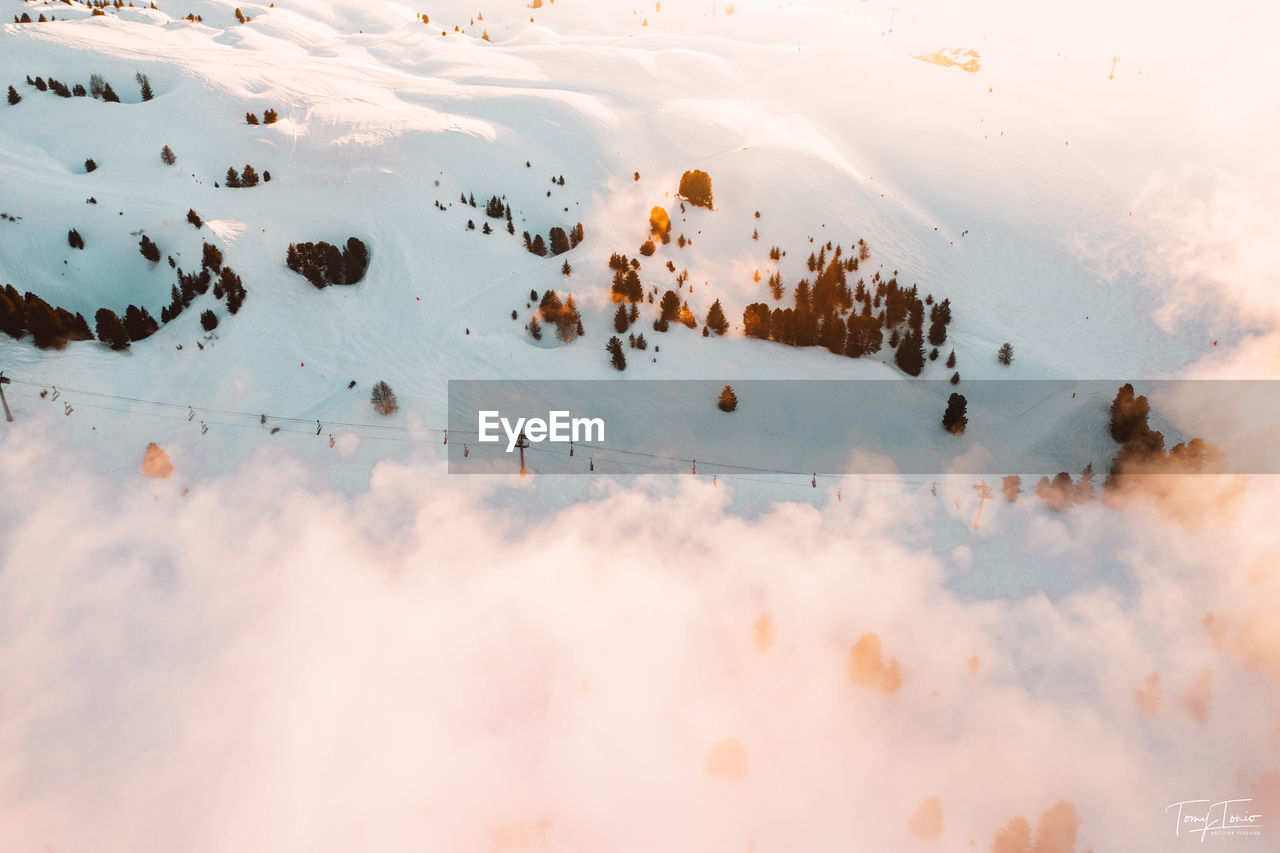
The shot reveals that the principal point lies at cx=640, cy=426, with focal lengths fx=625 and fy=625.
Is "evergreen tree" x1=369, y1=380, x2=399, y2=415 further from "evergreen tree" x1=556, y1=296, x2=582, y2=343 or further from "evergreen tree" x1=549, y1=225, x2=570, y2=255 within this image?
"evergreen tree" x1=549, y1=225, x2=570, y2=255

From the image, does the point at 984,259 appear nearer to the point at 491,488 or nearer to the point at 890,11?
the point at 491,488

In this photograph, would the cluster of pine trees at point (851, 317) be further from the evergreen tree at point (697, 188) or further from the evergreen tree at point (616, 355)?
the evergreen tree at point (697, 188)

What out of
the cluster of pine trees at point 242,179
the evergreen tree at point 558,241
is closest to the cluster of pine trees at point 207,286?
the cluster of pine trees at point 242,179

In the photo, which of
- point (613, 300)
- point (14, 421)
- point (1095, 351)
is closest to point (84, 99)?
point (14, 421)

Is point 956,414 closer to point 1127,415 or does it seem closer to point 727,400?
point 1127,415

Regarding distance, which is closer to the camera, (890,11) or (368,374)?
(368,374)

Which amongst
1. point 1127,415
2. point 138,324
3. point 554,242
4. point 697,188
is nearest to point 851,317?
point 1127,415
